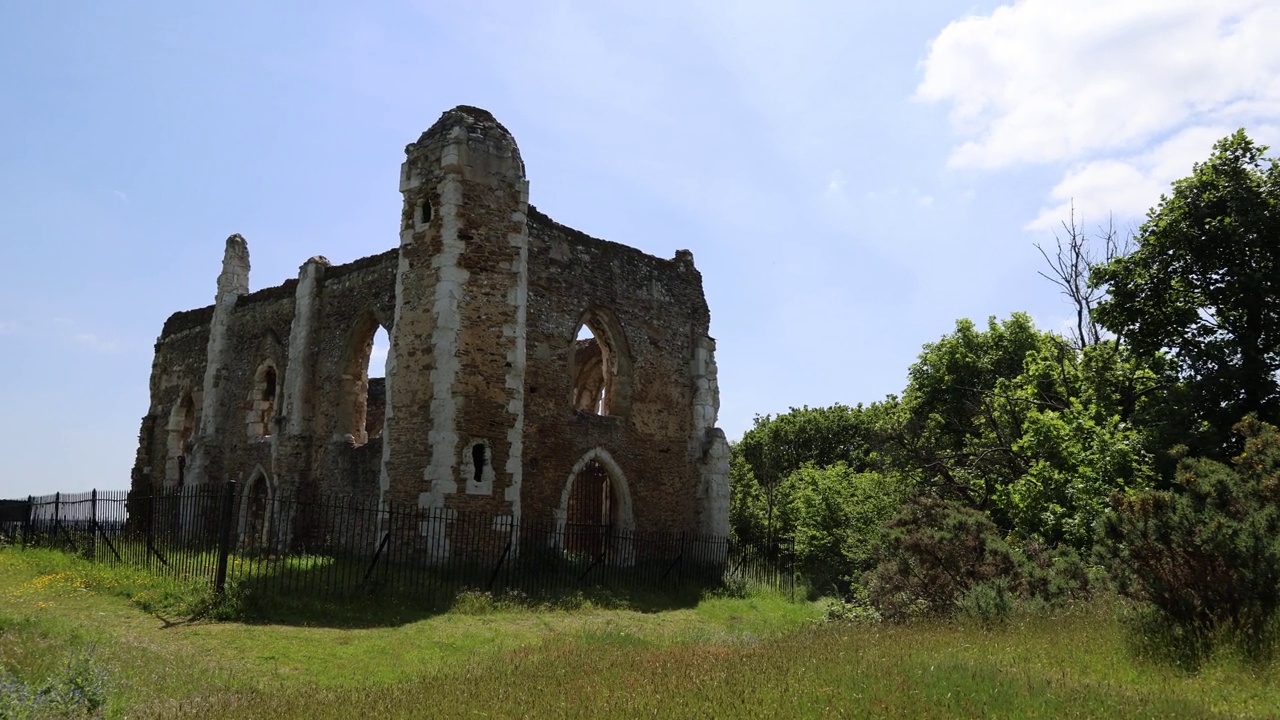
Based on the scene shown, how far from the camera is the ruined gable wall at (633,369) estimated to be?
1711 cm

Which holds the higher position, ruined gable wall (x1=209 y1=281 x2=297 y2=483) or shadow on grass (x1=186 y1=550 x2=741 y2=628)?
ruined gable wall (x1=209 y1=281 x2=297 y2=483)

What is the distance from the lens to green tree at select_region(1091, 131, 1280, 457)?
13.3 m

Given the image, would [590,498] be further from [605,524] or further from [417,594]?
[417,594]

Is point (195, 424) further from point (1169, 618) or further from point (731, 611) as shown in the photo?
point (1169, 618)

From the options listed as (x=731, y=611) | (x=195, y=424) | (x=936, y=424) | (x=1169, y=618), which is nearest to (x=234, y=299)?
(x=195, y=424)

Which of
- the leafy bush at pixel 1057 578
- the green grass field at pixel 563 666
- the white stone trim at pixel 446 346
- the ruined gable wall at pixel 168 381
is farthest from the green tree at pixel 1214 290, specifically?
the ruined gable wall at pixel 168 381

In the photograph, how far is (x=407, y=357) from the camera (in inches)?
623

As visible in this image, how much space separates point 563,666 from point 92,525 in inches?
505

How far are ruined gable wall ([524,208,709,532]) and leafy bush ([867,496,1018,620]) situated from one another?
6.28m

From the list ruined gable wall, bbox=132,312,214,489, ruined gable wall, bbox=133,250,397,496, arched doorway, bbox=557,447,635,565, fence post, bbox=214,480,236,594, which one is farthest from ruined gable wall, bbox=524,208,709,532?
ruined gable wall, bbox=132,312,214,489

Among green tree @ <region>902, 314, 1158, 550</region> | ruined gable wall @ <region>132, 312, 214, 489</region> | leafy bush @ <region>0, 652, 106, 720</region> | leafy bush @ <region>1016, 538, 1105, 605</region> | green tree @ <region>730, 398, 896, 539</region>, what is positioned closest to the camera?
leafy bush @ <region>0, 652, 106, 720</region>

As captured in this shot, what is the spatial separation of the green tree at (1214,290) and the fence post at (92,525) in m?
18.8

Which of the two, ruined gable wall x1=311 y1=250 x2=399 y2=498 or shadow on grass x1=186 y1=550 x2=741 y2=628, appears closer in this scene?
shadow on grass x1=186 y1=550 x2=741 y2=628

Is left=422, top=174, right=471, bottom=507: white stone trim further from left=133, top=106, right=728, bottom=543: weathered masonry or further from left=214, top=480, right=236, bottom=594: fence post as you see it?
left=214, top=480, right=236, bottom=594: fence post
